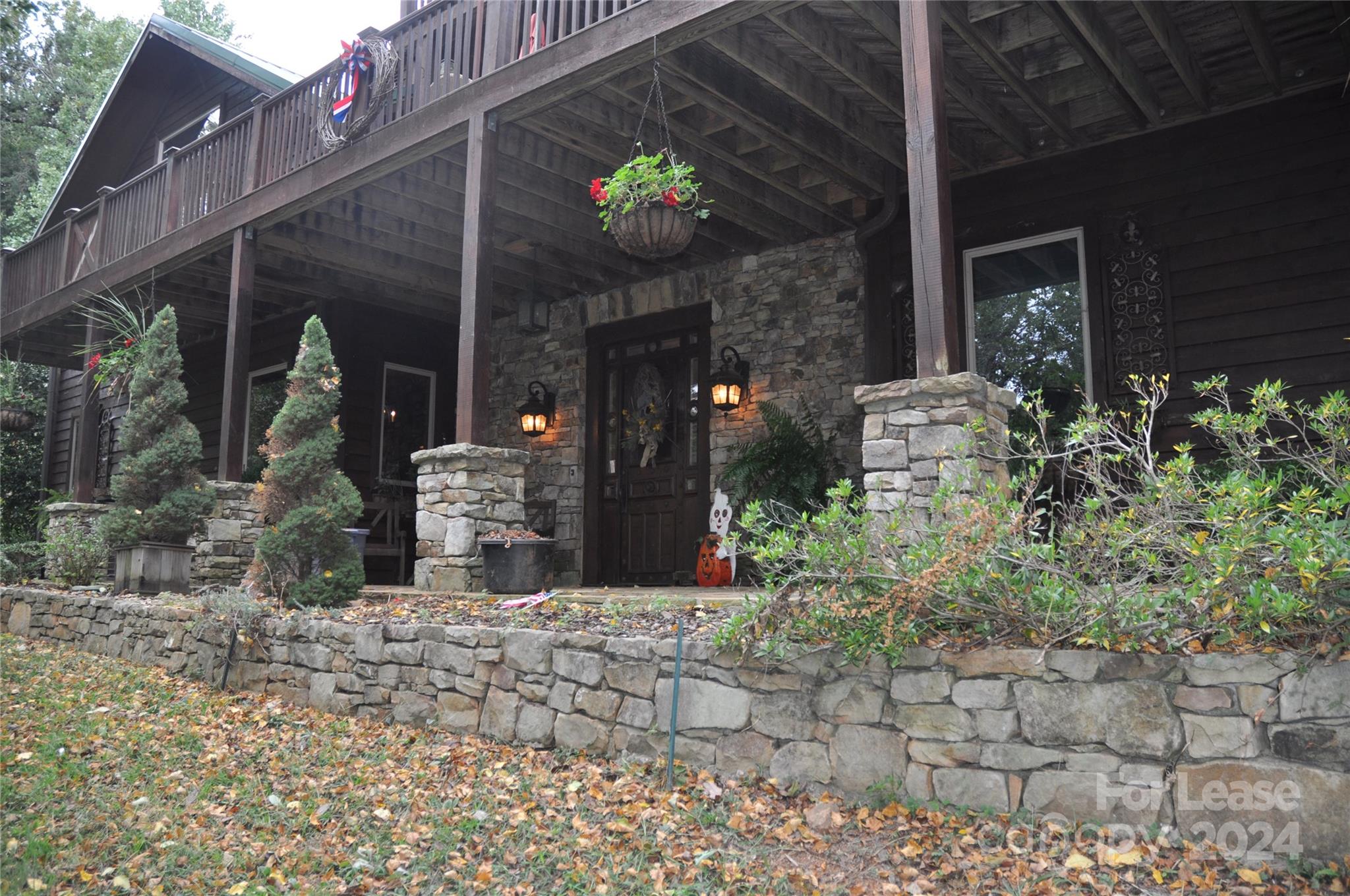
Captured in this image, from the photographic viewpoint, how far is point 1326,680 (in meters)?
2.61

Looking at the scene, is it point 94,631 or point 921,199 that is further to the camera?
point 94,631

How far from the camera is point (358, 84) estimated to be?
281 inches

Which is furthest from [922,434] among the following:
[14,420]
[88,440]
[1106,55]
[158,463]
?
[14,420]

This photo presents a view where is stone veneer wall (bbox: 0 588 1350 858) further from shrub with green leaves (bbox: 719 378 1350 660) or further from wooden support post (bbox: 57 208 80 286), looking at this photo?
wooden support post (bbox: 57 208 80 286)

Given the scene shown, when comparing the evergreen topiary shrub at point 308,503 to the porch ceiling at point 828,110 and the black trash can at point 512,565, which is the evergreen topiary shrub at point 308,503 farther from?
the porch ceiling at point 828,110

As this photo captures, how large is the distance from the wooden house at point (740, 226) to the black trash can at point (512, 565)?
82 centimetres

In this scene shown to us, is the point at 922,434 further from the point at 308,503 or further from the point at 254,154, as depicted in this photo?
the point at 254,154

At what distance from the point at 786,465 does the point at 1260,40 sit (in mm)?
4102

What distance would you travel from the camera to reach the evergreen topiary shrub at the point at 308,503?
5754 mm

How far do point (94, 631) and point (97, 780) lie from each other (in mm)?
3336

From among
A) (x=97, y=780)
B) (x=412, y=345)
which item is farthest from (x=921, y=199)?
(x=412, y=345)

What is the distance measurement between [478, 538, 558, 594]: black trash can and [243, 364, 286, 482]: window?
21.1 feet

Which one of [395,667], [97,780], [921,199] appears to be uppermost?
[921,199]

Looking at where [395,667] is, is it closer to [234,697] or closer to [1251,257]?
[234,697]
